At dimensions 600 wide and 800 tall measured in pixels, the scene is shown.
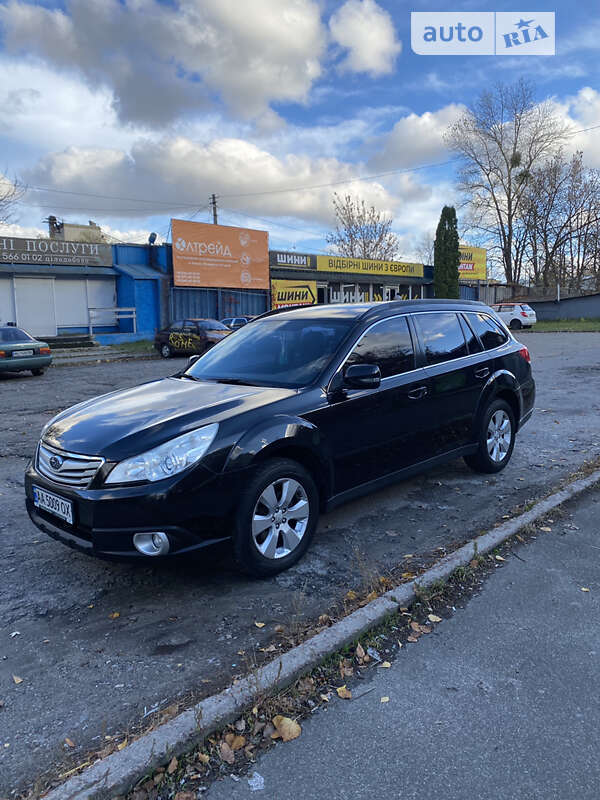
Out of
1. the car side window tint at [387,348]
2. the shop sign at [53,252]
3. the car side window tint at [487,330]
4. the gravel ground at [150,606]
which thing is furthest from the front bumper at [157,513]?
the shop sign at [53,252]

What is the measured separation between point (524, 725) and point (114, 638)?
205 centimetres

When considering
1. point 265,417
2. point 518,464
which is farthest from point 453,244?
point 265,417

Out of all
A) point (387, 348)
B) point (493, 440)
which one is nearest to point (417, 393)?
point (387, 348)

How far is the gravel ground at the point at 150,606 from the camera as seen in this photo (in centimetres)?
250

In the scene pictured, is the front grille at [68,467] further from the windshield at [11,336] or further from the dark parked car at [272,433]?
the windshield at [11,336]

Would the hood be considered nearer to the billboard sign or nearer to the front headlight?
the front headlight

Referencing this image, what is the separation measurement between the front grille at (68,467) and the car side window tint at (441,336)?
9.75 ft

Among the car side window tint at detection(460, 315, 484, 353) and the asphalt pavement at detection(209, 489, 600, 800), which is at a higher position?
the car side window tint at detection(460, 315, 484, 353)

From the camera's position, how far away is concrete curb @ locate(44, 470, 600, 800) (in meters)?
2.05

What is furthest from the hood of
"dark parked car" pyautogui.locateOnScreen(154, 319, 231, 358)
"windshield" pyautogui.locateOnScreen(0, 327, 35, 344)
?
"dark parked car" pyautogui.locateOnScreen(154, 319, 231, 358)

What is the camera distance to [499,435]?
5887mm

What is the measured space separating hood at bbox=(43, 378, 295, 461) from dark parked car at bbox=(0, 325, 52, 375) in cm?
1215

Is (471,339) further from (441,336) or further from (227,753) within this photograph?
(227,753)

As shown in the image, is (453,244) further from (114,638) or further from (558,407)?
(114,638)
